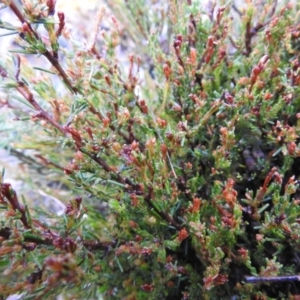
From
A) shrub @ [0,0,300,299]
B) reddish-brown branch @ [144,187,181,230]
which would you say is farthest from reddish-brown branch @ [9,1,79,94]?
reddish-brown branch @ [144,187,181,230]

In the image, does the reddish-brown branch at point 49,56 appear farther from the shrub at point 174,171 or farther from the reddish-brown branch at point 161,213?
the reddish-brown branch at point 161,213

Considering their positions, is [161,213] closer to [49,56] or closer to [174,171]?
[174,171]

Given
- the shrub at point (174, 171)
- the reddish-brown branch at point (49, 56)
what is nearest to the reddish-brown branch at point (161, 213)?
the shrub at point (174, 171)

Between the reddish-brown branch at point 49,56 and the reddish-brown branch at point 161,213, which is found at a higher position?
the reddish-brown branch at point 49,56

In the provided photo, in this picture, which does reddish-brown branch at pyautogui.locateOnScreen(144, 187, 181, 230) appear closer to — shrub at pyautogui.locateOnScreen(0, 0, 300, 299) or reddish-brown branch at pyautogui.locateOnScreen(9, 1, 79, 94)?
shrub at pyautogui.locateOnScreen(0, 0, 300, 299)

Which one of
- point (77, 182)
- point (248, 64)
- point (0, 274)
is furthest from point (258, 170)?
point (0, 274)

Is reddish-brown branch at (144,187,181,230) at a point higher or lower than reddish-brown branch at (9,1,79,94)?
lower

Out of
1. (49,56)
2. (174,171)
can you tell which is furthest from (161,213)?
(49,56)

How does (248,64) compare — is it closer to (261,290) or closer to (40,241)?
(261,290)

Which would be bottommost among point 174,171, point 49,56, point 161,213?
point 161,213
